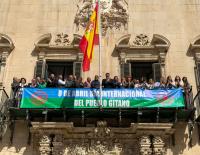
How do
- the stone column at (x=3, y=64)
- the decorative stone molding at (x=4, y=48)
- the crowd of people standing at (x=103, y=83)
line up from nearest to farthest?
1. the crowd of people standing at (x=103, y=83)
2. the stone column at (x=3, y=64)
3. the decorative stone molding at (x=4, y=48)

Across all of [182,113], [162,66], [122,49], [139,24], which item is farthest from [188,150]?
[139,24]

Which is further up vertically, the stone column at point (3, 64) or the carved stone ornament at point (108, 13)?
the carved stone ornament at point (108, 13)

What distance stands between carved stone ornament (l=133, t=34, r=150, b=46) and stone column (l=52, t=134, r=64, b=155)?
245 inches

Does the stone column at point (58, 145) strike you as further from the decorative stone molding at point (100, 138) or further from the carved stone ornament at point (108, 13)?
the carved stone ornament at point (108, 13)

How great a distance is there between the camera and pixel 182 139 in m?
17.9

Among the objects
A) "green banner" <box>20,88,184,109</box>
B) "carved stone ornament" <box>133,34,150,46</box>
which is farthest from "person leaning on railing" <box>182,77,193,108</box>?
"carved stone ornament" <box>133,34,150,46</box>

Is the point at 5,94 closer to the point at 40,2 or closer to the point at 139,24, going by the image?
the point at 40,2

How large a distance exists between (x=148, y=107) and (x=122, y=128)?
1493 millimetres

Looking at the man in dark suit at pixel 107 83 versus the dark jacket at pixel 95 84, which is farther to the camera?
the man in dark suit at pixel 107 83

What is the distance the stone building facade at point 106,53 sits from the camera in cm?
1741

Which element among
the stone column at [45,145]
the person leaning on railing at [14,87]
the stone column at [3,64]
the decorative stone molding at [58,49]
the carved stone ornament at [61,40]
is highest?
the carved stone ornament at [61,40]

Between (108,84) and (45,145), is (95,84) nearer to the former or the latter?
(108,84)

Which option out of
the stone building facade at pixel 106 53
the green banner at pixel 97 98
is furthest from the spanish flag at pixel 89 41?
the stone building facade at pixel 106 53

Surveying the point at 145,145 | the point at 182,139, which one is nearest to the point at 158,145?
the point at 145,145
